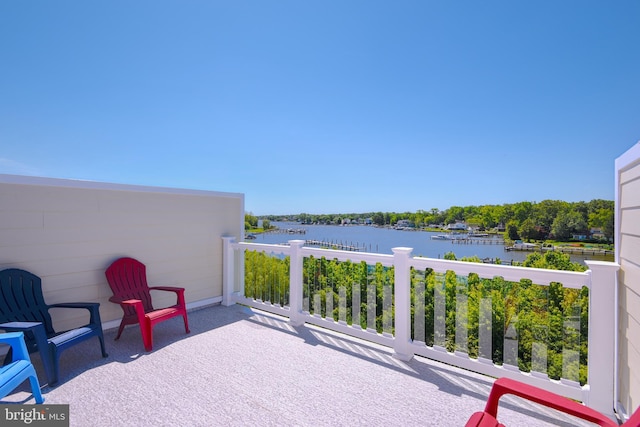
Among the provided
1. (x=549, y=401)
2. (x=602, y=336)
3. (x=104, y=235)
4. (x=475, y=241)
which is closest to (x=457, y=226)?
(x=475, y=241)

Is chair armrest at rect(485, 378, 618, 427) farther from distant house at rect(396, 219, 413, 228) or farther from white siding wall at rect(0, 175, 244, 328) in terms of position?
distant house at rect(396, 219, 413, 228)

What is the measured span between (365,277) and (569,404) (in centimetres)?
276

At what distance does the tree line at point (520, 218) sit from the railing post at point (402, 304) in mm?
1607

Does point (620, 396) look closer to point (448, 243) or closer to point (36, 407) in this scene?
point (36, 407)

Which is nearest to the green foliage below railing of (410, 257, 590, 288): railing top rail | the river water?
(410, 257, 590, 288): railing top rail

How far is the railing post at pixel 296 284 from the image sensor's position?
3836 mm

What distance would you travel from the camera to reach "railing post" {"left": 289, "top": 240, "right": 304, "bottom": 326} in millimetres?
3836

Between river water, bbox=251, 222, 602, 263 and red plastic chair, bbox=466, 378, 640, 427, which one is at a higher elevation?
red plastic chair, bbox=466, 378, 640, 427

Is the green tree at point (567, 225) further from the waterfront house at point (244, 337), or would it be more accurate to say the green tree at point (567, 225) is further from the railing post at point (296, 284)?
the railing post at point (296, 284)

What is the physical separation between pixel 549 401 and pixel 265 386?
6.45ft

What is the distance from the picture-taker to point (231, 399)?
2.23 m

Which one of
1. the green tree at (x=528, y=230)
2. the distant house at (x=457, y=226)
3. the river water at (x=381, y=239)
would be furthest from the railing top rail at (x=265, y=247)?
the distant house at (x=457, y=226)

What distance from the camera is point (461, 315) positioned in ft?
9.37

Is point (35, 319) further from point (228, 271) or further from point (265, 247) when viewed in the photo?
point (265, 247)
